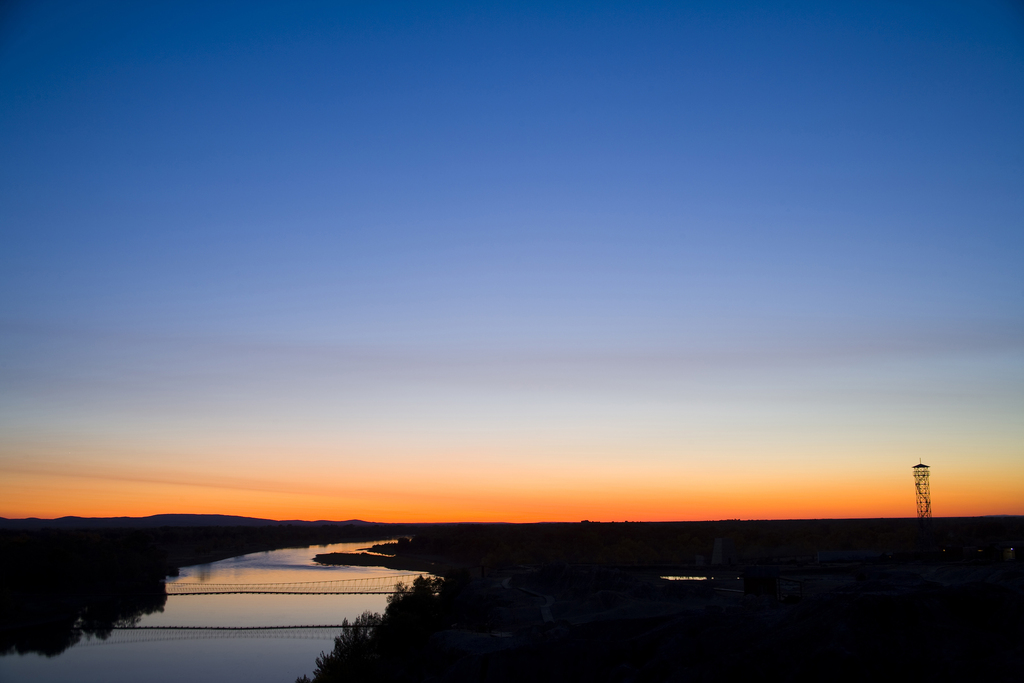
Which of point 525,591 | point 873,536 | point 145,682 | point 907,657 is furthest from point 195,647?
point 873,536

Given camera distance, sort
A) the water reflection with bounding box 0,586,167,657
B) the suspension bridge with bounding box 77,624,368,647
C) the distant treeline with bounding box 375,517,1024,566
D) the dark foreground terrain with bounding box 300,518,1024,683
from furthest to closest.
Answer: the distant treeline with bounding box 375,517,1024,566
the suspension bridge with bounding box 77,624,368,647
the water reflection with bounding box 0,586,167,657
the dark foreground terrain with bounding box 300,518,1024,683

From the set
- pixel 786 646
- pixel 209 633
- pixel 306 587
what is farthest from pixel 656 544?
pixel 786 646

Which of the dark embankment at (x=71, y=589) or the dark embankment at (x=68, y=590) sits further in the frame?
the dark embankment at (x=71, y=589)

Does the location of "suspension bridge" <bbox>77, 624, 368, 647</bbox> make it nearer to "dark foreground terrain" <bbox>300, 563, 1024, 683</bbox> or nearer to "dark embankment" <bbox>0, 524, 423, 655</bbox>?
"dark embankment" <bbox>0, 524, 423, 655</bbox>

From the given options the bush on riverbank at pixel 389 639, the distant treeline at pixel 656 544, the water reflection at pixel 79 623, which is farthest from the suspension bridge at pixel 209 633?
the distant treeline at pixel 656 544

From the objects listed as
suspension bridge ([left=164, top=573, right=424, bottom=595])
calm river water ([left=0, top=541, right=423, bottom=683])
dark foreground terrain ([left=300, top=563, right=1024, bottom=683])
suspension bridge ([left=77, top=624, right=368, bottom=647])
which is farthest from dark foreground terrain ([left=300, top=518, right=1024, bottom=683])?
suspension bridge ([left=164, top=573, right=424, bottom=595])

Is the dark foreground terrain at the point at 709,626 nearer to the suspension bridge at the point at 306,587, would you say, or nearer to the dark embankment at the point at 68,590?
the suspension bridge at the point at 306,587

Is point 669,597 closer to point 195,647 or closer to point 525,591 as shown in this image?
point 525,591
